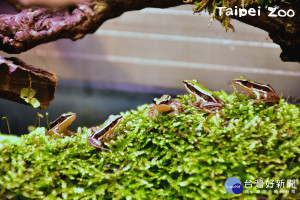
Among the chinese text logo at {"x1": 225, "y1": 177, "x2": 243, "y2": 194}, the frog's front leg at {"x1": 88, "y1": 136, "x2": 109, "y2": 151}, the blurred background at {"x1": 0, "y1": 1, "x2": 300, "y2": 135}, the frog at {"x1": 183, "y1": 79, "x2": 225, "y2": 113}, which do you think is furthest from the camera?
the blurred background at {"x1": 0, "y1": 1, "x2": 300, "y2": 135}

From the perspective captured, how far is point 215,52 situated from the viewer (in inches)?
132

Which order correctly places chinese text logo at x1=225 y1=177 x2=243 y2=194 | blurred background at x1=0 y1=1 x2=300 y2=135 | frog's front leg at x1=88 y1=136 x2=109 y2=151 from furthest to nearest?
1. blurred background at x1=0 y1=1 x2=300 y2=135
2. frog's front leg at x1=88 y1=136 x2=109 y2=151
3. chinese text logo at x1=225 y1=177 x2=243 y2=194

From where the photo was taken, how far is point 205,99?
188 cm

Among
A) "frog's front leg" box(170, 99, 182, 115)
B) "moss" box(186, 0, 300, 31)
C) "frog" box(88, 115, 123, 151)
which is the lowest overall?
"frog" box(88, 115, 123, 151)

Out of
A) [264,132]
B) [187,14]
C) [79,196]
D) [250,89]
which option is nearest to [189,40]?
[187,14]

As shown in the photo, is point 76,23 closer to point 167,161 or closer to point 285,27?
point 167,161

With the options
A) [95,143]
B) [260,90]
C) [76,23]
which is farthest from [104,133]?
[260,90]

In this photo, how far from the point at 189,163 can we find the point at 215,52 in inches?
81.9

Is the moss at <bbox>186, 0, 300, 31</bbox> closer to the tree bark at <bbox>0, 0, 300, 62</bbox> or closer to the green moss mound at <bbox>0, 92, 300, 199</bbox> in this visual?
the tree bark at <bbox>0, 0, 300, 62</bbox>

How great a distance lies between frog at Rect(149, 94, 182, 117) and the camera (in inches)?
70.8

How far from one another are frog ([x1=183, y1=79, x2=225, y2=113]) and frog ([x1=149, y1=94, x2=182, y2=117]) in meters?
0.14

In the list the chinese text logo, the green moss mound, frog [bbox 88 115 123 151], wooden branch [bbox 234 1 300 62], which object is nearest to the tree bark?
wooden branch [bbox 234 1 300 62]

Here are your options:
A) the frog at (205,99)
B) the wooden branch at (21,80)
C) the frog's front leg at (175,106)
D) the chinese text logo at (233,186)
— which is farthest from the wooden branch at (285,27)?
the wooden branch at (21,80)

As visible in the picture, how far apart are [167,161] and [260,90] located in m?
0.76
